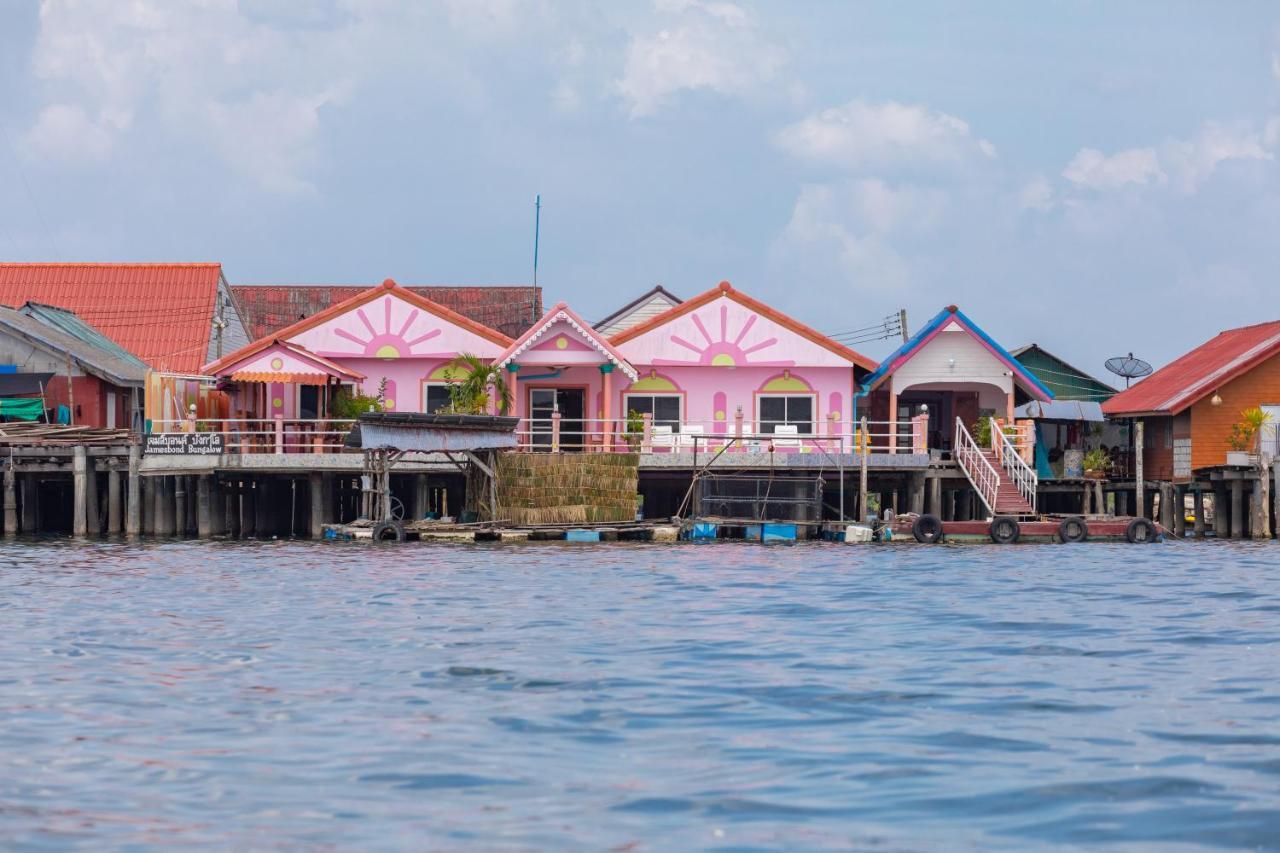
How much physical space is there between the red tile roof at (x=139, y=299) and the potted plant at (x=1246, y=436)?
3106 cm

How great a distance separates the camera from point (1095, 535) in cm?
3622

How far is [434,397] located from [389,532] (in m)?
9.56

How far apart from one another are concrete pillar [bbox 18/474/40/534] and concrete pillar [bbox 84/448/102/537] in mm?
2775

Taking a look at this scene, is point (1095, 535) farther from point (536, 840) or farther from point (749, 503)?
point (536, 840)

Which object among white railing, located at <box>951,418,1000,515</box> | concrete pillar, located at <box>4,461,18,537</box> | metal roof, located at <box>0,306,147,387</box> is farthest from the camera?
metal roof, located at <box>0,306,147,387</box>

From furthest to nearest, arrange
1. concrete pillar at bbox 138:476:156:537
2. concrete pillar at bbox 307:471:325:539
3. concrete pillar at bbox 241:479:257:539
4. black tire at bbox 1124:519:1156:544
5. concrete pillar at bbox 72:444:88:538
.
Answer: concrete pillar at bbox 241:479:257:539
concrete pillar at bbox 138:476:156:537
concrete pillar at bbox 72:444:88:538
concrete pillar at bbox 307:471:325:539
black tire at bbox 1124:519:1156:544

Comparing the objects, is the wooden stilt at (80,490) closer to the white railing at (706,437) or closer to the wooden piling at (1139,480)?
the white railing at (706,437)

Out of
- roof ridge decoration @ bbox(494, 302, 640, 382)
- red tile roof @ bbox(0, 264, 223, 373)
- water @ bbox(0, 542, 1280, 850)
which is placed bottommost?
water @ bbox(0, 542, 1280, 850)

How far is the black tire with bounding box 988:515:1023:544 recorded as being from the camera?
3559 centimetres

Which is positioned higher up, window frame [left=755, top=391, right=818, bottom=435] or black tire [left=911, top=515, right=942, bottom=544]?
window frame [left=755, top=391, right=818, bottom=435]

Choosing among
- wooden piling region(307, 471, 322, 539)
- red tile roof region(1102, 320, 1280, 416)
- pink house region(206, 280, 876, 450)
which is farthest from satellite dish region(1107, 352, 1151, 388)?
wooden piling region(307, 471, 322, 539)

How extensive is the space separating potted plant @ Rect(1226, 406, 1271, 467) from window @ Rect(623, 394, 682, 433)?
46.5 feet

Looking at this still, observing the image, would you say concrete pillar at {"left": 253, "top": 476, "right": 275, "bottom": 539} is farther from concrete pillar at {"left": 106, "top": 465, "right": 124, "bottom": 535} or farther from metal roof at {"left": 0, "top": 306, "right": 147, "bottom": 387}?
metal roof at {"left": 0, "top": 306, "right": 147, "bottom": 387}

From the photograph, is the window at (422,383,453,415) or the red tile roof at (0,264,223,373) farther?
the red tile roof at (0,264,223,373)
